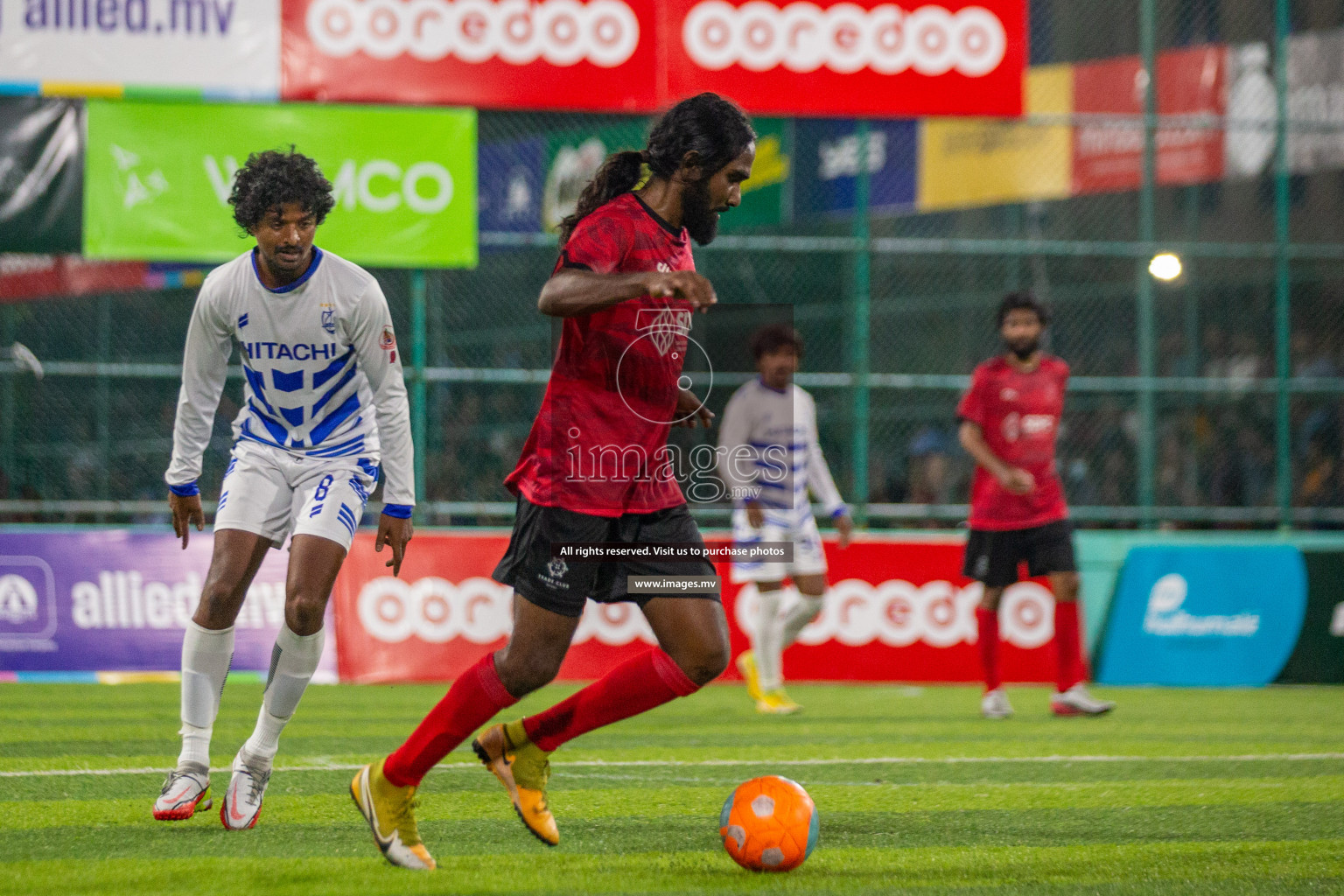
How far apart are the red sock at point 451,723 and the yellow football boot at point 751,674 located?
18.2ft

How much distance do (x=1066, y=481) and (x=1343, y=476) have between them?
2.91 metres

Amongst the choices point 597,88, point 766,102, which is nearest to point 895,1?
point 766,102

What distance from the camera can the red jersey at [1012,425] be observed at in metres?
9.98

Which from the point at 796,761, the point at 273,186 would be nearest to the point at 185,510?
the point at 273,186

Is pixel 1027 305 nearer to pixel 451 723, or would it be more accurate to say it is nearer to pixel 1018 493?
pixel 1018 493

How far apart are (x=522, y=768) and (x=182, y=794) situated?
128 centimetres

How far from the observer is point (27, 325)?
14148mm

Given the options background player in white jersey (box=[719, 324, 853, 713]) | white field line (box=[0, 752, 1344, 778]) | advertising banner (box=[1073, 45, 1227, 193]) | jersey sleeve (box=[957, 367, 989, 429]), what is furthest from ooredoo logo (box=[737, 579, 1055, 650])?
advertising banner (box=[1073, 45, 1227, 193])

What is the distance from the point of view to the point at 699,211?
4.66m

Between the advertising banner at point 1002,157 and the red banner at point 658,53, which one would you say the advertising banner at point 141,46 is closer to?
the red banner at point 658,53

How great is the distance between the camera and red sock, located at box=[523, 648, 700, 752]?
4660 millimetres

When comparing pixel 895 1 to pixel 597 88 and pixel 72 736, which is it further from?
pixel 72 736

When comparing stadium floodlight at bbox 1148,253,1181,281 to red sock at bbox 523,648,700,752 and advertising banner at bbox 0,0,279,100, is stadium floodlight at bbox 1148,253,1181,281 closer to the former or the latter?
red sock at bbox 523,648,700,752

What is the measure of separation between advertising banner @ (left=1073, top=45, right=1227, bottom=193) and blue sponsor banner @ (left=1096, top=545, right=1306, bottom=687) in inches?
295
